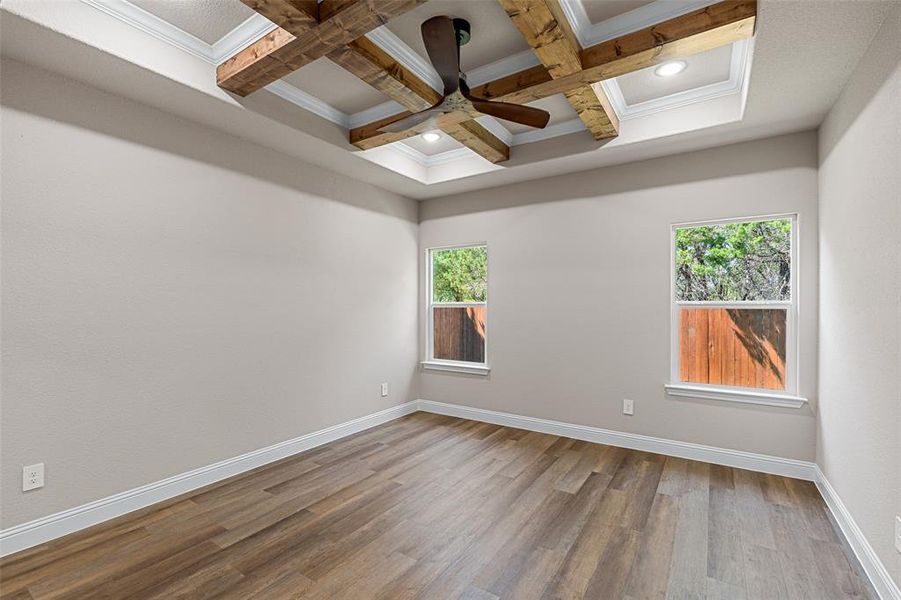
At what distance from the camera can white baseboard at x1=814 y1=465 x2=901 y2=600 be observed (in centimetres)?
176

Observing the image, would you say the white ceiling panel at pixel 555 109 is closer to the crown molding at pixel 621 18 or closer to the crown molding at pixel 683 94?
the crown molding at pixel 683 94

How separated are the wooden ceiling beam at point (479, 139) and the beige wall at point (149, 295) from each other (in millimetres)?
1382

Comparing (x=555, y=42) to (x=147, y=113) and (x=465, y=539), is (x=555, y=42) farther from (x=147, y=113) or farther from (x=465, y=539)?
(x=465, y=539)

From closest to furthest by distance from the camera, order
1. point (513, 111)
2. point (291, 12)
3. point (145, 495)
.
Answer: point (291, 12), point (513, 111), point (145, 495)

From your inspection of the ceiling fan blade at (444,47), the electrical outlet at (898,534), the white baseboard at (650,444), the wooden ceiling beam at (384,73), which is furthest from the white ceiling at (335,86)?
the electrical outlet at (898,534)

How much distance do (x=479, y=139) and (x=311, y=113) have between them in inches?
54.4

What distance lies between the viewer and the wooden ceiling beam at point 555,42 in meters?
1.91

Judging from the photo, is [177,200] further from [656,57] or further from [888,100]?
[888,100]

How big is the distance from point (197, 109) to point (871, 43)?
3.86 metres

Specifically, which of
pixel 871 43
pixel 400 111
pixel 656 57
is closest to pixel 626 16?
pixel 656 57

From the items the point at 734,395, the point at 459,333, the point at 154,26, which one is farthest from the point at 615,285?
the point at 154,26

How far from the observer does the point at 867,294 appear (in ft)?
6.66

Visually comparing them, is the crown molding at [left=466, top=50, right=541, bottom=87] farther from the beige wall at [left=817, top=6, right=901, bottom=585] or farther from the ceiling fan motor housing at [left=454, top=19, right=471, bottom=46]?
the beige wall at [left=817, top=6, right=901, bottom=585]

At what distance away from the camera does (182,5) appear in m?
2.16
